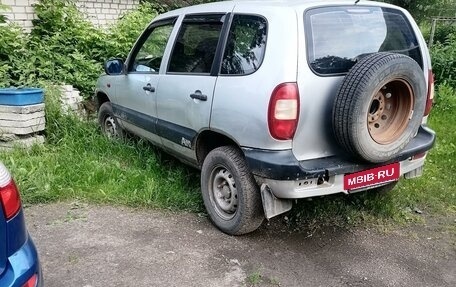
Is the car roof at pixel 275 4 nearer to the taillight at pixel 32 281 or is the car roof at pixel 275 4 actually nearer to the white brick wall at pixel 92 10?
the taillight at pixel 32 281

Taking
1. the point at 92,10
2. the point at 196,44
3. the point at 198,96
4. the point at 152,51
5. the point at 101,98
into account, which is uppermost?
the point at 92,10

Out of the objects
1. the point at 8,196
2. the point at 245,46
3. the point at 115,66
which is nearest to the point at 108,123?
the point at 115,66

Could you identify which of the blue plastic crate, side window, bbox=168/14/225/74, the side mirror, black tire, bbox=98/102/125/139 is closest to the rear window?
side window, bbox=168/14/225/74

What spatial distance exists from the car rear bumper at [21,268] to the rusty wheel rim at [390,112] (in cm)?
229

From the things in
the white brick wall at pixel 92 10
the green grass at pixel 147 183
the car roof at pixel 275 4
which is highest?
the car roof at pixel 275 4

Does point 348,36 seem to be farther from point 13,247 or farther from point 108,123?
point 108,123

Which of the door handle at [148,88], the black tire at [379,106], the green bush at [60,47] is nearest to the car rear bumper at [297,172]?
the black tire at [379,106]

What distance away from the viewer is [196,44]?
409cm

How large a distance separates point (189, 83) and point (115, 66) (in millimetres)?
1613

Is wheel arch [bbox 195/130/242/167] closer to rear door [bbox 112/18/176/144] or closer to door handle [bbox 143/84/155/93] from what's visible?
rear door [bbox 112/18/176/144]

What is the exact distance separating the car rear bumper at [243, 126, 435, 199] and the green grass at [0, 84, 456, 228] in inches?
31.4

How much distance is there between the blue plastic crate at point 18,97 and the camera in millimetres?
5504

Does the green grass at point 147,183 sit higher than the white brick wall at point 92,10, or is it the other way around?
the white brick wall at point 92,10

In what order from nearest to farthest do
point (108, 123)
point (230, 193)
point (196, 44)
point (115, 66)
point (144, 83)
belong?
1. point (230, 193)
2. point (196, 44)
3. point (144, 83)
4. point (115, 66)
5. point (108, 123)
